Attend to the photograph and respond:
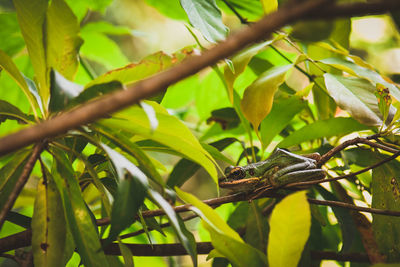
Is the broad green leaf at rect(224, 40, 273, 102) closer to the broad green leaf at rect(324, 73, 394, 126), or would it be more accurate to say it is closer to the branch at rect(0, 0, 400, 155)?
the broad green leaf at rect(324, 73, 394, 126)

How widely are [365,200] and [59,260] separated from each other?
65 cm

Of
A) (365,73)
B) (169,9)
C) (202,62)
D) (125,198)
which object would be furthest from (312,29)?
(169,9)

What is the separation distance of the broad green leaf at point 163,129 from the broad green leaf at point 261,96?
0.15 meters

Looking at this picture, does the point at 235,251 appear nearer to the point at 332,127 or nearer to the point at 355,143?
the point at 355,143

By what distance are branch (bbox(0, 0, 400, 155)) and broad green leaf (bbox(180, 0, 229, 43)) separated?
383mm

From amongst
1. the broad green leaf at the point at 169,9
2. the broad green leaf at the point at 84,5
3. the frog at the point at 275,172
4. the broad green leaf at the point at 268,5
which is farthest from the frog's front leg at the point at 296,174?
the broad green leaf at the point at 84,5

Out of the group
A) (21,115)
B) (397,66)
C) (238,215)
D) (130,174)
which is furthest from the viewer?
(397,66)

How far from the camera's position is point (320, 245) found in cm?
96

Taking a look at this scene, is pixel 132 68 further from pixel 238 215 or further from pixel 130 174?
pixel 238 215

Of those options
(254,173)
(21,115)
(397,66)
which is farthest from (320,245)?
(21,115)

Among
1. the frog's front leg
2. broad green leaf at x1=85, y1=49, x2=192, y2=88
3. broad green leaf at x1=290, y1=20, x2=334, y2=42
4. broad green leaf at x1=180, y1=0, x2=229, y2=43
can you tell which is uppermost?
broad green leaf at x1=180, y1=0, x2=229, y2=43

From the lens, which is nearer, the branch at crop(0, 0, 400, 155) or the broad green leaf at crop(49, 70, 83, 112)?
the branch at crop(0, 0, 400, 155)

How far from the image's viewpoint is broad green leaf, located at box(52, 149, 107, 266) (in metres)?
0.54

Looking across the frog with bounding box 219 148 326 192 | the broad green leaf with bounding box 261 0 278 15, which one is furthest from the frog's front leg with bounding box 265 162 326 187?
the broad green leaf with bounding box 261 0 278 15
